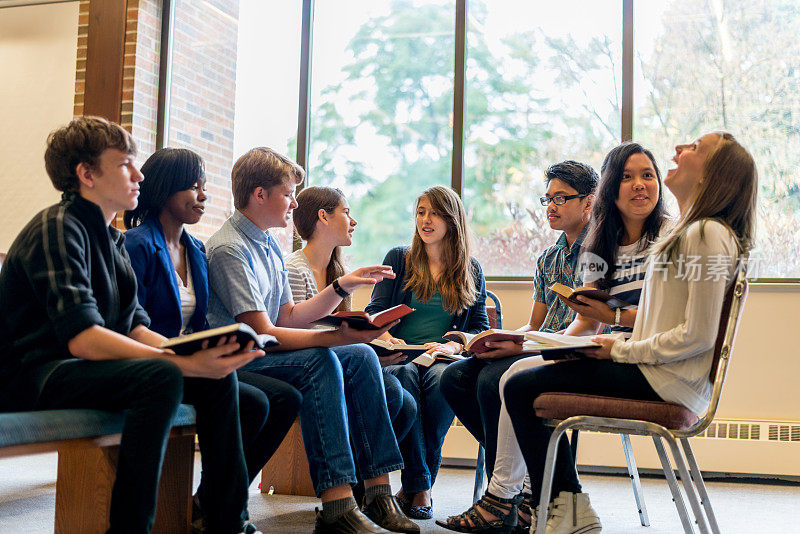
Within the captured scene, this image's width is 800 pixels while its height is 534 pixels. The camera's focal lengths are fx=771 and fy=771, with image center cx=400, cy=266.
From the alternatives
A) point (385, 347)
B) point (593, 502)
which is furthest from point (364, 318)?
point (593, 502)

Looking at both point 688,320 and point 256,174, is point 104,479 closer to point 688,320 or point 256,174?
point 256,174

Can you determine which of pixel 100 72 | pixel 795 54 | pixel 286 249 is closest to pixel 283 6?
pixel 100 72

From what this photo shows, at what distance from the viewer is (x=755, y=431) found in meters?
3.71

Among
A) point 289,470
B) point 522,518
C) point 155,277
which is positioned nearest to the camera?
point 155,277

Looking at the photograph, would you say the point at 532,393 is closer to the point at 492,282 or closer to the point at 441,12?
the point at 492,282

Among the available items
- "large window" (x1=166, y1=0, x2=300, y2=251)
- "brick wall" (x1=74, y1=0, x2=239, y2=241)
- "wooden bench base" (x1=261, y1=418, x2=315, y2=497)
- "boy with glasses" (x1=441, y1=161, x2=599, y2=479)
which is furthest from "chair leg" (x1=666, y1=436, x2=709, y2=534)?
"brick wall" (x1=74, y1=0, x2=239, y2=241)

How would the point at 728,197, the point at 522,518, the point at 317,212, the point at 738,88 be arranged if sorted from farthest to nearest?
the point at 738,88 < the point at 317,212 < the point at 522,518 < the point at 728,197

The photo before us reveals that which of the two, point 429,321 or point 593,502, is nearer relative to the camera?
point 429,321

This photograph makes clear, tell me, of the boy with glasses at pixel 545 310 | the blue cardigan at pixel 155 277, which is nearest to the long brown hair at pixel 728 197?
the boy with glasses at pixel 545 310

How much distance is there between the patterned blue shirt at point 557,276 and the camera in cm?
277

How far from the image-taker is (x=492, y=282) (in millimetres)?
4215

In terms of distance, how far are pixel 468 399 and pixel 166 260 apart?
42.4 inches

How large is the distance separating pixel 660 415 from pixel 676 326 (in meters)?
0.22

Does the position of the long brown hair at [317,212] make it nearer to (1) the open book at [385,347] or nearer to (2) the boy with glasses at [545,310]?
(1) the open book at [385,347]
